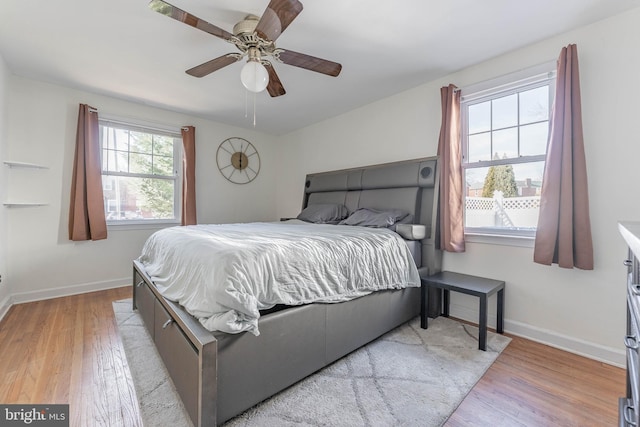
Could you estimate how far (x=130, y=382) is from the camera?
1623 millimetres

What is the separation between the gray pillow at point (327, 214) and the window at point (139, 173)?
2.03 m

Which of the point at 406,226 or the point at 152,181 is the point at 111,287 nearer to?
the point at 152,181

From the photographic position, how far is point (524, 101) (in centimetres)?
235

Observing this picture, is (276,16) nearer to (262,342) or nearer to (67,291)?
(262,342)

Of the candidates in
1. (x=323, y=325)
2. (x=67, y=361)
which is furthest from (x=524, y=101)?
(x=67, y=361)

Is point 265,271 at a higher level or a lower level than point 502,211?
lower

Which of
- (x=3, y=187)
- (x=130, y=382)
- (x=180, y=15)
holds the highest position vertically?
(x=180, y=15)

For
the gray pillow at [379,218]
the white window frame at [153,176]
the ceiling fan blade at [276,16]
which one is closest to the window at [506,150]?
the gray pillow at [379,218]

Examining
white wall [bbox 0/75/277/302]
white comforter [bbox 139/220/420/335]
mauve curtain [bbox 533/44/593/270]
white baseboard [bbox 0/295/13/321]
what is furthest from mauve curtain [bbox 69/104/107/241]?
mauve curtain [bbox 533/44/593/270]

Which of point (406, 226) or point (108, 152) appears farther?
point (108, 152)

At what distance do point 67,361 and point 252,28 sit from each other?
100 inches

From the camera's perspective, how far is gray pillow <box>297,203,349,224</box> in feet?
11.2

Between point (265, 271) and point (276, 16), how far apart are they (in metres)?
1.42

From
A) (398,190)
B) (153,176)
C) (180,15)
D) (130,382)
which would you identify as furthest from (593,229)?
(153,176)
